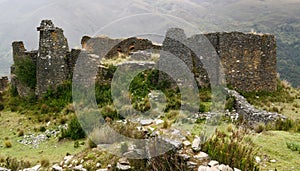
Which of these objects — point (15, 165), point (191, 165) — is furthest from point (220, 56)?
point (15, 165)

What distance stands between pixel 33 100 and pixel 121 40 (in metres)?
8.93

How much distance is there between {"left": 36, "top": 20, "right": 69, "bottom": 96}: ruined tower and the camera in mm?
17078

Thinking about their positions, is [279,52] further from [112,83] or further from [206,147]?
[206,147]

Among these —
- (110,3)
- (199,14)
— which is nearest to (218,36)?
(110,3)

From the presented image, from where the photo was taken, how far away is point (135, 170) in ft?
25.4

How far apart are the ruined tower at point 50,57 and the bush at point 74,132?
4.90m

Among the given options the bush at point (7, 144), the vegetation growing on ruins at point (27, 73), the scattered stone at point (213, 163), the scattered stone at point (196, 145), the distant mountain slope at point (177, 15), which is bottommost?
the bush at point (7, 144)

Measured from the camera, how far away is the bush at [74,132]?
505 inches

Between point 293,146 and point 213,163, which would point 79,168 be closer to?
point 213,163

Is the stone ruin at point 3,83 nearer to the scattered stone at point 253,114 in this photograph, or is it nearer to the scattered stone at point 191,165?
the scattered stone at point 253,114

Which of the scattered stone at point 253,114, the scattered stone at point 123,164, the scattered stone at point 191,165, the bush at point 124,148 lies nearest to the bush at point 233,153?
the scattered stone at point 191,165

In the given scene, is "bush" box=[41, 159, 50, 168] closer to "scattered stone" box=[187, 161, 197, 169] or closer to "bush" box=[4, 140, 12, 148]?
"bush" box=[4, 140, 12, 148]

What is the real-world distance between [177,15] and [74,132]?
9303 centimetres

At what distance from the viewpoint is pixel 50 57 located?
17.2 meters
